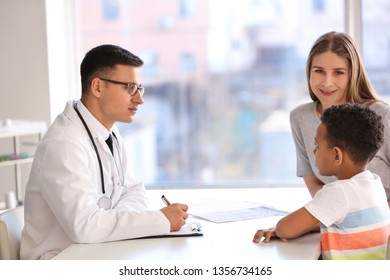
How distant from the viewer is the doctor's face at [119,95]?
217 centimetres

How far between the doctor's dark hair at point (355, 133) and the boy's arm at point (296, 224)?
22 centimetres

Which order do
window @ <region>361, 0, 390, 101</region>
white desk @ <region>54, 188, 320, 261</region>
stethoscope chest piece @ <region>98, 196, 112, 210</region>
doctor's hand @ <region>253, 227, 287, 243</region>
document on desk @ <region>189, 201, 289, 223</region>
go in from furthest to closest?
window @ <region>361, 0, 390, 101</region> → document on desk @ <region>189, 201, 289, 223</region> → stethoscope chest piece @ <region>98, 196, 112, 210</region> → doctor's hand @ <region>253, 227, 287, 243</region> → white desk @ <region>54, 188, 320, 261</region>

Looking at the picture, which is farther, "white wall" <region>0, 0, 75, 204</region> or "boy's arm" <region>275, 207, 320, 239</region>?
"white wall" <region>0, 0, 75, 204</region>

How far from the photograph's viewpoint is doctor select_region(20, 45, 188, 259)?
1829 millimetres

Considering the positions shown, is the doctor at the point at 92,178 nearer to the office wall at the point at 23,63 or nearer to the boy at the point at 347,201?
the boy at the point at 347,201

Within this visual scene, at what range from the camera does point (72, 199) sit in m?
1.83

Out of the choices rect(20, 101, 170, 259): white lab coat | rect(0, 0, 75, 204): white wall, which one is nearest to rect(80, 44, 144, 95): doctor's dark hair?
rect(20, 101, 170, 259): white lab coat

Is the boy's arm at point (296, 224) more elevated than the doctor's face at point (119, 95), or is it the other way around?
the doctor's face at point (119, 95)

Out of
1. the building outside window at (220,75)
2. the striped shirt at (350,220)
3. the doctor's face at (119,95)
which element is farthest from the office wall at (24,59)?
the striped shirt at (350,220)

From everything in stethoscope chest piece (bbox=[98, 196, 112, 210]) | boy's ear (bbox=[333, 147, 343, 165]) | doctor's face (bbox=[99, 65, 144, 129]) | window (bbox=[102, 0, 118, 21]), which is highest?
window (bbox=[102, 0, 118, 21])

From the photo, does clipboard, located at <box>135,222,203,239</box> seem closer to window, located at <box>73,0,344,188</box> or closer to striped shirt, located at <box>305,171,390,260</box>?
striped shirt, located at <box>305,171,390,260</box>

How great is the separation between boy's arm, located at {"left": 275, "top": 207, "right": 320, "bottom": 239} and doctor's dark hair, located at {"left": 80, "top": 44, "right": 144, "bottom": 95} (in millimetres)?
772

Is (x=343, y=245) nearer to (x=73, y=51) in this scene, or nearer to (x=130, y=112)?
(x=130, y=112)

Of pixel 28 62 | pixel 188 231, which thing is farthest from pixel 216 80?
pixel 188 231
